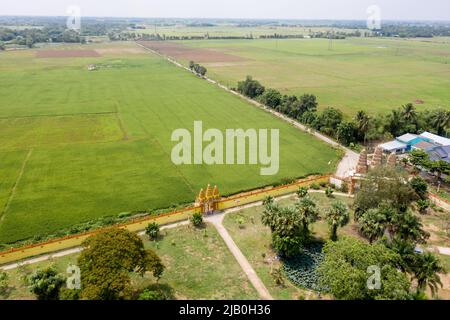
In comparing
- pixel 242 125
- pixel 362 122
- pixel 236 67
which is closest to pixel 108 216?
pixel 242 125

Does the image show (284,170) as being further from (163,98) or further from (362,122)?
(163,98)

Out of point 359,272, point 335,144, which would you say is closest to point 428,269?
point 359,272

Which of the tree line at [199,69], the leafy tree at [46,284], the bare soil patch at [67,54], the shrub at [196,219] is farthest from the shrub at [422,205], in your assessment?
the bare soil patch at [67,54]

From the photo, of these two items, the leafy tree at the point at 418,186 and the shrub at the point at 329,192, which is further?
the shrub at the point at 329,192

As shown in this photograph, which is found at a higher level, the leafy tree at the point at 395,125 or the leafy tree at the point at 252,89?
the leafy tree at the point at 252,89

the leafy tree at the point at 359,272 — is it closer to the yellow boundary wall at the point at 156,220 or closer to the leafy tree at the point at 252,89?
the yellow boundary wall at the point at 156,220

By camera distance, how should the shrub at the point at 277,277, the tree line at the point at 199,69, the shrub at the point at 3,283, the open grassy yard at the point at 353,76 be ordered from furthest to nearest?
the tree line at the point at 199,69 < the open grassy yard at the point at 353,76 < the shrub at the point at 277,277 < the shrub at the point at 3,283

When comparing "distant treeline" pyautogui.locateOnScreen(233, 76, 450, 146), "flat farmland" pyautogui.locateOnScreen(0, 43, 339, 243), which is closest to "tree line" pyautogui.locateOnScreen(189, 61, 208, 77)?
"flat farmland" pyautogui.locateOnScreen(0, 43, 339, 243)
